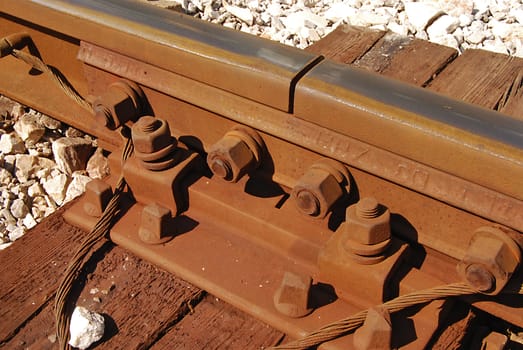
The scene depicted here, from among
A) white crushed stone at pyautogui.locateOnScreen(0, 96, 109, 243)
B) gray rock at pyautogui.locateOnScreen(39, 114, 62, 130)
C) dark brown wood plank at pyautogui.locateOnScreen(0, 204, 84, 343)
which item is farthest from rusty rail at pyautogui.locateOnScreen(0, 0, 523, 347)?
gray rock at pyautogui.locateOnScreen(39, 114, 62, 130)

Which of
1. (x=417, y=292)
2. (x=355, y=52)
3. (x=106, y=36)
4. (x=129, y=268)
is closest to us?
(x=417, y=292)

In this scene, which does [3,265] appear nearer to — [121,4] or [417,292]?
[121,4]

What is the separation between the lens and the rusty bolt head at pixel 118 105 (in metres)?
2.86

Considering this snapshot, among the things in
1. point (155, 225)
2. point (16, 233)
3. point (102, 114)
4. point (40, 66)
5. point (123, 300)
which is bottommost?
point (16, 233)

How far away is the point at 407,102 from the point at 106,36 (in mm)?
1359

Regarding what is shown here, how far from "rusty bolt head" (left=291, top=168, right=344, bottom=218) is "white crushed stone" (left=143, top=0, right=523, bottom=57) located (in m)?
2.04

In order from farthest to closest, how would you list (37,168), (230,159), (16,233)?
(37,168), (16,233), (230,159)

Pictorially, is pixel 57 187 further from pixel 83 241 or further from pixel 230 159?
pixel 230 159

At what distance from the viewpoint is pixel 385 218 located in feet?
7.43

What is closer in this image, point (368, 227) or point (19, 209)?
point (368, 227)

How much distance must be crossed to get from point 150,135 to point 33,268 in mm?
710

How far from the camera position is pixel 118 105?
2.87 meters

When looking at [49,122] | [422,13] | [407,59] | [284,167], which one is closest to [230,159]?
[284,167]

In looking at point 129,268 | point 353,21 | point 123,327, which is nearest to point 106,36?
point 129,268
